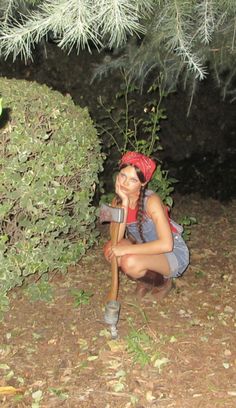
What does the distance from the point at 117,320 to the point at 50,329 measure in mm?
461

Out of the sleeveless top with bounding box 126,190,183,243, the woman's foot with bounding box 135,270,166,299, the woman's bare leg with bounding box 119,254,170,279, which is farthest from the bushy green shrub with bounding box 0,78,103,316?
the woman's foot with bounding box 135,270,166,299

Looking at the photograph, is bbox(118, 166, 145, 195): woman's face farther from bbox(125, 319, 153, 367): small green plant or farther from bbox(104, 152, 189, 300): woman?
bbox(125, 319, 153, 367): small green plant

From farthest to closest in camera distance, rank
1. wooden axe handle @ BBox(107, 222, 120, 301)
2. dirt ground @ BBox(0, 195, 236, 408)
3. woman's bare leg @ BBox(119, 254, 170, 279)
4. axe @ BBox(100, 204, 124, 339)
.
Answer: woman's bare leg @ BBox(119, 254, 170, 279) < wooden axe handle @ BBox(107, 222, 120, 301) < axe @ BBox(100, 204, 124, 339) < dirt ground @ BBox(0, 195, 236, 408)

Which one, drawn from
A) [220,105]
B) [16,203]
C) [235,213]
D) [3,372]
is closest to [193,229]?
[235,213]

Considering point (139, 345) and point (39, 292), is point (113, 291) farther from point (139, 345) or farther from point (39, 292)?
point (39, 292)

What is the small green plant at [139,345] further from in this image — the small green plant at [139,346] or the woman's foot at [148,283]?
the woman's foot at [148,283]

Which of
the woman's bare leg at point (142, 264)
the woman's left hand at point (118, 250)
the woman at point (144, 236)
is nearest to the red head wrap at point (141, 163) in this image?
the woman at point (144, 236)

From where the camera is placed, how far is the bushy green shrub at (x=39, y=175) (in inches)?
119

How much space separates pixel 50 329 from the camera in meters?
3.31

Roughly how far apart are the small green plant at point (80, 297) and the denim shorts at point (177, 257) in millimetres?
632

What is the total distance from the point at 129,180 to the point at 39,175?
580mm

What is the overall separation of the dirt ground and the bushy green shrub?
0.32 meters

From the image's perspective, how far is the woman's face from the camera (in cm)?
323

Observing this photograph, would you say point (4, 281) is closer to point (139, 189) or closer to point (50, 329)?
point (50, 329)
